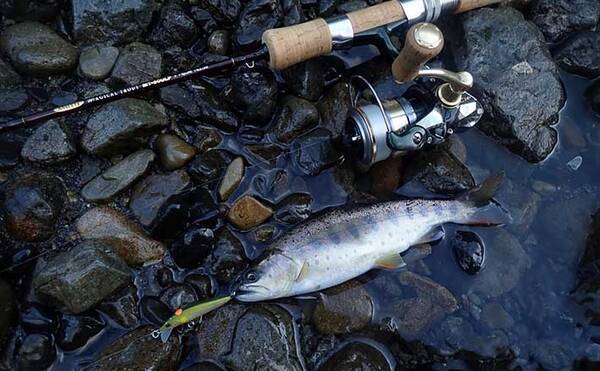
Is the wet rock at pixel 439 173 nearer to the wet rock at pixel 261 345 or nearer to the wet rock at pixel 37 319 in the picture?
the wet rock at pixel 261 345

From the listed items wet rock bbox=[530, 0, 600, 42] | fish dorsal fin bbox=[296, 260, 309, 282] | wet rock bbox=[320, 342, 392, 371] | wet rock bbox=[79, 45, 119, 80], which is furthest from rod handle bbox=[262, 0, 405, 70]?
wet rock bbox=[320, 342, 392, 371]

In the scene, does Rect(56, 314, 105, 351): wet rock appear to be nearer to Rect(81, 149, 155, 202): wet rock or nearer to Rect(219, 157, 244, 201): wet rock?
Rect(81, 149, 155, 202): wet rock

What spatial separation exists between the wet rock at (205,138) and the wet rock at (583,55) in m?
2.75

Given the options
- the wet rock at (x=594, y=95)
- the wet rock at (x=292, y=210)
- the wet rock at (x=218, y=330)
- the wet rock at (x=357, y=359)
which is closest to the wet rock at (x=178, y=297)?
the wet rock at (x=218, y=330)

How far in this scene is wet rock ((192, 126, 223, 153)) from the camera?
3.98 metres

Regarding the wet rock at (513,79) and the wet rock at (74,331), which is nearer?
the wet rock at (74,331)

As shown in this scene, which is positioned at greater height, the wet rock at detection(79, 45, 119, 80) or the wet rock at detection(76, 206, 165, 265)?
the wet rock at detection(79, 45, 119, 80)

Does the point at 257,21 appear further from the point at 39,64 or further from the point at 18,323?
the point at 18,323

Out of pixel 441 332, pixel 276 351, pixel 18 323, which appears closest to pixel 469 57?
pixel 441 332

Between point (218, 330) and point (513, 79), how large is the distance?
2.74 meters

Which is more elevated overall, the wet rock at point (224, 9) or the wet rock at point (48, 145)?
the wet rock at point (224, 9)

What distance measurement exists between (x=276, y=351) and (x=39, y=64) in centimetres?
253

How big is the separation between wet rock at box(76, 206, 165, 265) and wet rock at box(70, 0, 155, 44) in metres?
1.29

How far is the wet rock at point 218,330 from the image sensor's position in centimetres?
346
